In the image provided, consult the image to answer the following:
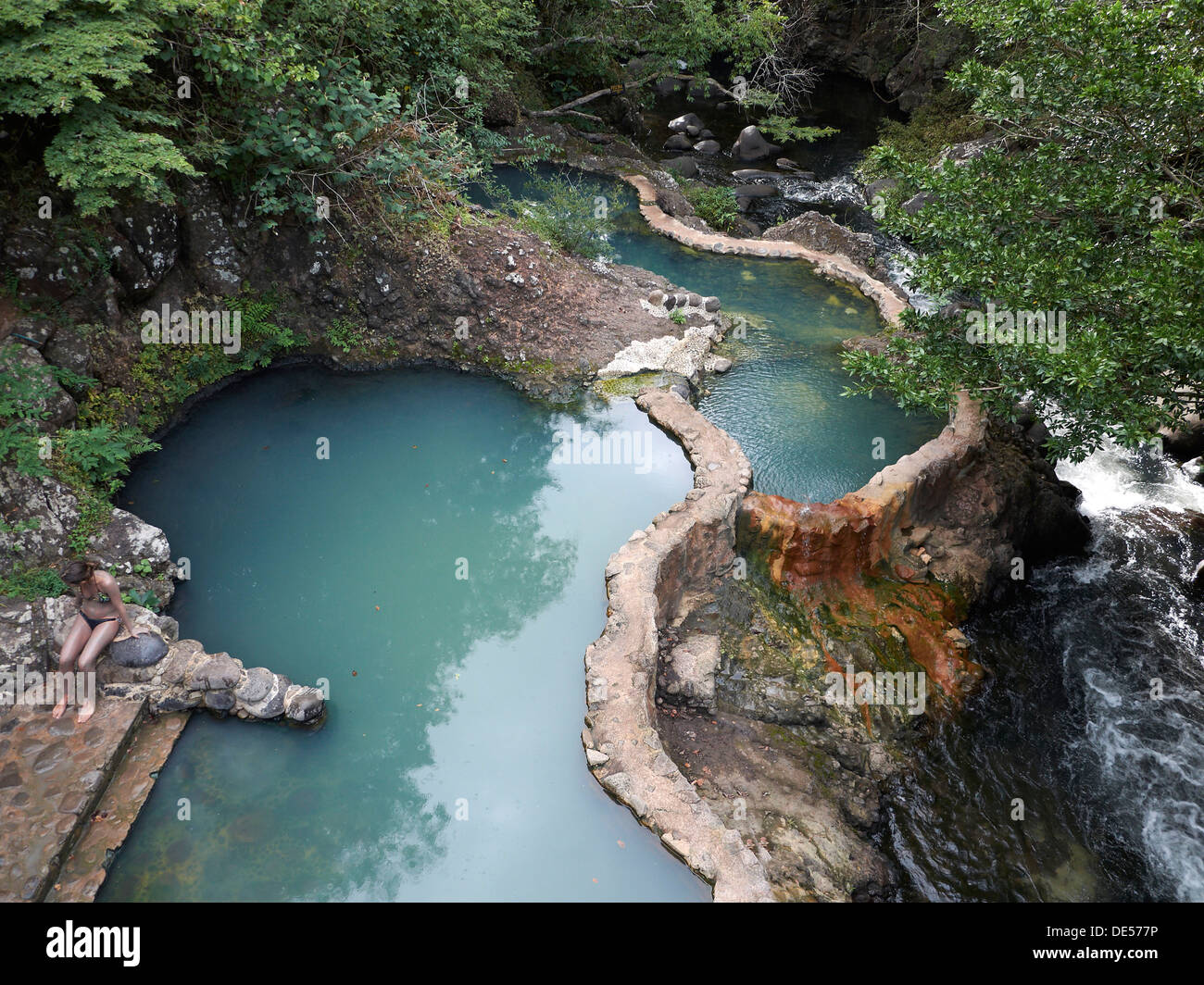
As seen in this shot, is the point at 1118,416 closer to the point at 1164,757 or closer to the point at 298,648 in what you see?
the point at 1164,757

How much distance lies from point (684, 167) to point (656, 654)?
1742 centimetres

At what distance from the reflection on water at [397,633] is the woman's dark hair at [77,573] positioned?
120 centimetres

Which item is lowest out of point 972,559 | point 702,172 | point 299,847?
point 299,847

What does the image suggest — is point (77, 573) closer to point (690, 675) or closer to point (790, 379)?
point (690, 675)

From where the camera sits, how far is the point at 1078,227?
22.8 feet

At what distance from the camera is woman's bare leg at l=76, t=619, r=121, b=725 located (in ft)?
21.2

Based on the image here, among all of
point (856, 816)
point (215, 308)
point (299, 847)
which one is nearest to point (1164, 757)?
point (856, 816)

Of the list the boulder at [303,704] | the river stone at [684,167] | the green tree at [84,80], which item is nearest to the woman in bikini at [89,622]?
the boulder at [303,704]

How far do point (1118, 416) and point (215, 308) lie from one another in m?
10.9

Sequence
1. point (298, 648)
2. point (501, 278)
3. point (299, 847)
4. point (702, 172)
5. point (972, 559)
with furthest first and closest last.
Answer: point (702, 172)
point (501, 278)
point (972, 559)
point (298, 648)
point (299, 847)

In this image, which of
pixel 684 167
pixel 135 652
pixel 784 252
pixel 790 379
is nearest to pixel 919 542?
pixel 790 379

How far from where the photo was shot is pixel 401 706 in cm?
683

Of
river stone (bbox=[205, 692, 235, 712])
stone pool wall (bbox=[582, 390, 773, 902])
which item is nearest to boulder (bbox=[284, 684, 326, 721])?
river stone (bbox=[205, 692, 235, 712])

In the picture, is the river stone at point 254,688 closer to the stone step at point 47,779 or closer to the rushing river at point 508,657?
the rushing river at point 508,657
